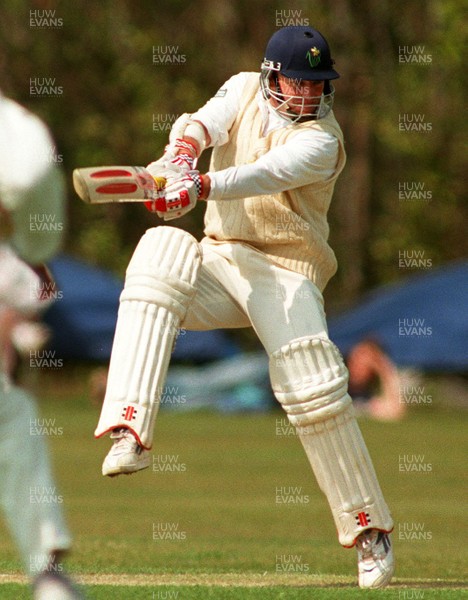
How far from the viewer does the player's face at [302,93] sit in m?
6.79

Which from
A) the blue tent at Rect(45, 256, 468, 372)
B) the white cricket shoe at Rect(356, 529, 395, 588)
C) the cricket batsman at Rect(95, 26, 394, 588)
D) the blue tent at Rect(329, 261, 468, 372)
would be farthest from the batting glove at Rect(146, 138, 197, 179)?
the blue tent at Rect(329, 261, 468, 372)

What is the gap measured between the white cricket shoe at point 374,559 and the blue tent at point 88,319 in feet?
64.2

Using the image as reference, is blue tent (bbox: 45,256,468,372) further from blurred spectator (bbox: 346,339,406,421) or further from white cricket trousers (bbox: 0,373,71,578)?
white cricket trousers (bbox: 0,373,71,578)

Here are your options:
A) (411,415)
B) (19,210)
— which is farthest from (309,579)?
(411,415)

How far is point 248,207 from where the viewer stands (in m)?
6.89

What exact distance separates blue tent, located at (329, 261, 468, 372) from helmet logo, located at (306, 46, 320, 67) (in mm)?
18246

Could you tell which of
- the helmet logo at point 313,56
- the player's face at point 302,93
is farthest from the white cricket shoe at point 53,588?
the helmet logo at point 313,56

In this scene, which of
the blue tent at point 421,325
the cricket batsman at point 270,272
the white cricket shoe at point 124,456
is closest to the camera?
the white cricket shoe at point 124,456

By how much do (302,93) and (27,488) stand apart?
10.2 feet

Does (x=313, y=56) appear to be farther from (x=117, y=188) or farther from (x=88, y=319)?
(x=88, y=319)

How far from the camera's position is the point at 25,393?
431 cm

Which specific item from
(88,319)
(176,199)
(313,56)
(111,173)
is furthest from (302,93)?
(88,319)

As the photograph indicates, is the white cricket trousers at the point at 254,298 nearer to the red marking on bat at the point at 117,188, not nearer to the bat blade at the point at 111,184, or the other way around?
the bat blade at the point at 111,184

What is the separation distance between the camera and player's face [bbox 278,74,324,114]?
6785 millimetres
